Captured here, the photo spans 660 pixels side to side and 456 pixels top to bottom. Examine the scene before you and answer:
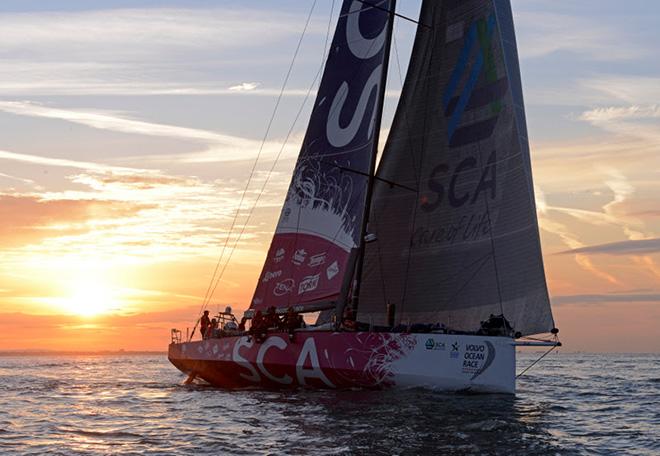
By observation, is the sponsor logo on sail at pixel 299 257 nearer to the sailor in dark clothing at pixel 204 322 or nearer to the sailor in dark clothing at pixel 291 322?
the sailor in dark clothing at pixel 291 322

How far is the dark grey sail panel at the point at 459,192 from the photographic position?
23.1 metres

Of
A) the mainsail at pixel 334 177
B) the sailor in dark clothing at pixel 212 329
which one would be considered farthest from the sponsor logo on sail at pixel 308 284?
the sailor in dark clothing at pixel 212 329

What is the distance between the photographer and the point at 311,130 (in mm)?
27469

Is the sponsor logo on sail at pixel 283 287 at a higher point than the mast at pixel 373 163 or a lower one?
lower

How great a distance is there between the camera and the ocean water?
15219 millimetres

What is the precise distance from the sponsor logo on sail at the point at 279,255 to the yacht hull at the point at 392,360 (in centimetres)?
334

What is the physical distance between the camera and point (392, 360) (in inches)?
841

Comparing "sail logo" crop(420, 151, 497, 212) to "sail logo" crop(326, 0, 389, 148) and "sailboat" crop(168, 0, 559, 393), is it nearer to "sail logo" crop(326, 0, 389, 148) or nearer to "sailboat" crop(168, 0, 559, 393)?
"sailboat" crop(168, 0, 559, 393)

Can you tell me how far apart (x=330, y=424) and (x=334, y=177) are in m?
9.76

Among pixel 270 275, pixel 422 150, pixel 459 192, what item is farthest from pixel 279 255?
pixel 459 192

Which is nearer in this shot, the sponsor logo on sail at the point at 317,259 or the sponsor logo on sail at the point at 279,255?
the sponsor logo on sail at the point at 317,259

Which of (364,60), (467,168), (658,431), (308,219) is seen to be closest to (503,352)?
(658,431)

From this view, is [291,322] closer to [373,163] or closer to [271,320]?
[271,320]

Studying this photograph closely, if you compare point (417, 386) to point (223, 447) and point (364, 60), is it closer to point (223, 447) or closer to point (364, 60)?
point (223, 447)
